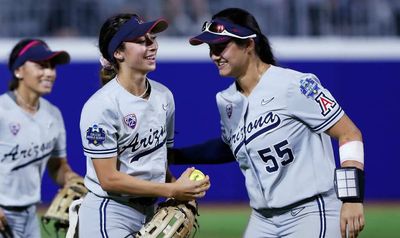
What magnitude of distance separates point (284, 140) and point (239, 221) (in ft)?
22.0

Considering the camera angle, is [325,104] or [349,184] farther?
[325,104]

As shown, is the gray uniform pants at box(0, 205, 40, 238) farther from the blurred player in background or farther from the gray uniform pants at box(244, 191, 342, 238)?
the gray uniform pants at box(244, 191, 342, 238)

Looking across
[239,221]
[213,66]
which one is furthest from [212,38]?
[213,66]

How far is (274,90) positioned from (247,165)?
0.46m

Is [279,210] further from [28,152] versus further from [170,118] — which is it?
[28,152]

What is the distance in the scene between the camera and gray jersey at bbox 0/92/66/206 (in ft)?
22.9

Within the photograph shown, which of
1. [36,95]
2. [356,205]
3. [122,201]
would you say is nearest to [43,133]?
[36,95]

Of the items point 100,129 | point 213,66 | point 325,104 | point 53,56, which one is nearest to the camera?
point 325,104

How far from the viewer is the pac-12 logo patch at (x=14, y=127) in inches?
280

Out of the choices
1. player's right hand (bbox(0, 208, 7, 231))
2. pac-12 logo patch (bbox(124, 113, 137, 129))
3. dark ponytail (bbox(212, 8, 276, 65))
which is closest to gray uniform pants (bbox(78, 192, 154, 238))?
pac-12 logo patch (bbox(124, 113, 137, 129))

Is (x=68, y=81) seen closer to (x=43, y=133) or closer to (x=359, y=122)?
(x=359, y=122)

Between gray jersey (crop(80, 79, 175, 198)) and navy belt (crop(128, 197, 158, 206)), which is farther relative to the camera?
navy belt (crop(128, 197, 158, 206))

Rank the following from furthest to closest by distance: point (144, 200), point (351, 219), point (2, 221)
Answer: point (2, 221)
point (144, 200)
point (351, 219)

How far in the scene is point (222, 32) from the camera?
531cm
